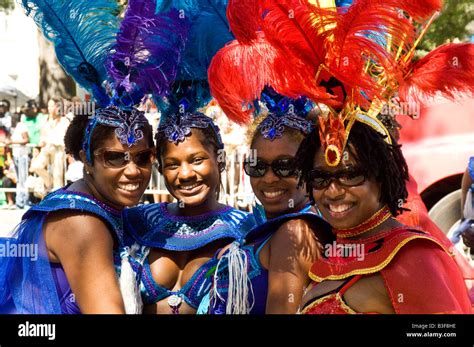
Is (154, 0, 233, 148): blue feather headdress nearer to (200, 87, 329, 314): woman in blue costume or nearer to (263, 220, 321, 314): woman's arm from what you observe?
(200, 87, 329, 314): woman in blue costume

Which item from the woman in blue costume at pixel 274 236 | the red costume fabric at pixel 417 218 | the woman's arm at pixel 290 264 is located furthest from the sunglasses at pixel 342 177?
the red costume fabric at pixel 417 218

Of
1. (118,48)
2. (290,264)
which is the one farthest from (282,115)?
(118,48)

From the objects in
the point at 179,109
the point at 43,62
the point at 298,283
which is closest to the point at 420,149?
the point at 179,109

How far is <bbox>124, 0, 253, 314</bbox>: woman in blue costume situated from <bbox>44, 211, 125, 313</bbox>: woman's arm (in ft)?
1.03

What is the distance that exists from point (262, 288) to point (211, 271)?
1.17 feet

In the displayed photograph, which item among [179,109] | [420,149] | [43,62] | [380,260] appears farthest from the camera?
[43,62]

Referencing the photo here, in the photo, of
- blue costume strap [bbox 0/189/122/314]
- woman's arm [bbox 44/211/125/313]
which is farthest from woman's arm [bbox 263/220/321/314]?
blue costume strap [bbox 0/189/122/314]

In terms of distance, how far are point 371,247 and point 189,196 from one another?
1.15m

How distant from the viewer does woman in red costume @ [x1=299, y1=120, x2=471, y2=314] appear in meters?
2.57

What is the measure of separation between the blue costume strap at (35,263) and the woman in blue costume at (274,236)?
0.62m

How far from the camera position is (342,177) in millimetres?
2754

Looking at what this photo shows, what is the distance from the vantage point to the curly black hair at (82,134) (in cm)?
349

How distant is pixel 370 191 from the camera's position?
2744 mm
